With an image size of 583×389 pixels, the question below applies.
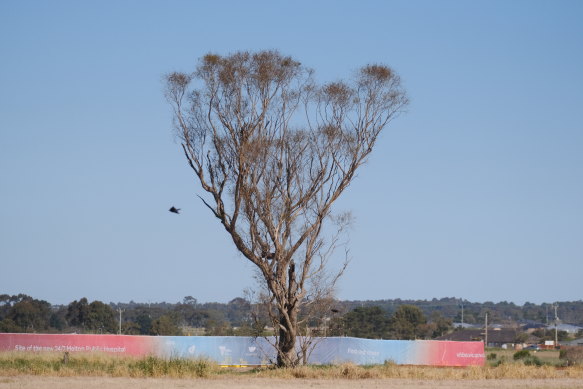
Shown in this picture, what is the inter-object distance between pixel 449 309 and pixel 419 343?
15509cm

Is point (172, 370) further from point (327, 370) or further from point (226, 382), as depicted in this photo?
point (327, 370)

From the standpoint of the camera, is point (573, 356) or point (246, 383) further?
point (573, 356)

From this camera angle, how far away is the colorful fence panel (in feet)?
137

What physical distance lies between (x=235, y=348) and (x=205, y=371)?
13.2 m

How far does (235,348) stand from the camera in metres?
43.6

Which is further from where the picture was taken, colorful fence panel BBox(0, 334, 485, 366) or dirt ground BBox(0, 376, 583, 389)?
colorful fence panel BBox(0, 334, 485, 366)

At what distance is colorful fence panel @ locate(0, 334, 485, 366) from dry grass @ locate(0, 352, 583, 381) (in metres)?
7.61

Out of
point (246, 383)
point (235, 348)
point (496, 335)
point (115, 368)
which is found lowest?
point (246, 383)

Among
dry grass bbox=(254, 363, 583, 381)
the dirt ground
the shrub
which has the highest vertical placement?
the shrub

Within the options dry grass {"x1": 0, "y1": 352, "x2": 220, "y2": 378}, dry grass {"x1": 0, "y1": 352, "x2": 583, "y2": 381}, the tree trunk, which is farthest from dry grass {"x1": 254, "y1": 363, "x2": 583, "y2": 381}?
dry grass {"x1": 0, "y1": 352, "x2": 220, "y2": 378}

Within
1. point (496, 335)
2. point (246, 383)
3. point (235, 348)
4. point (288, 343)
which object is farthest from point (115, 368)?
point (496, 335)

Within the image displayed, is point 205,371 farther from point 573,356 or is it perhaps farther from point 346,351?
point 573,356

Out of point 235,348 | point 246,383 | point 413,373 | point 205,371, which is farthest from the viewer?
point 235,348

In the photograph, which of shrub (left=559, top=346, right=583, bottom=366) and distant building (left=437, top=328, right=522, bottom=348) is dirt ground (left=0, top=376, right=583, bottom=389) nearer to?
shrub (left=559, top=346, right=583, bottom=366)
